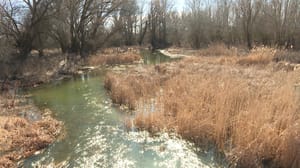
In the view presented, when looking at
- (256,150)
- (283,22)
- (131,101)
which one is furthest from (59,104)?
(283,22)

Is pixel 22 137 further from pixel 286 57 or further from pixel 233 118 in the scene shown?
pixel 286 57

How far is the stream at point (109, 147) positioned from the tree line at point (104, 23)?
33.7ft

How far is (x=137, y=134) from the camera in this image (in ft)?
21.5

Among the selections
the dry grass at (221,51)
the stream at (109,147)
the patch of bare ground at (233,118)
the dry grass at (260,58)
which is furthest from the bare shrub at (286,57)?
the stream at (109,147)

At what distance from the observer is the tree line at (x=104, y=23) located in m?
19.8

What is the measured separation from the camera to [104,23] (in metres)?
30.9

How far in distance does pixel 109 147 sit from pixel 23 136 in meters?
2.20

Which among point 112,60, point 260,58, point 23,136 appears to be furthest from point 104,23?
point 23,136

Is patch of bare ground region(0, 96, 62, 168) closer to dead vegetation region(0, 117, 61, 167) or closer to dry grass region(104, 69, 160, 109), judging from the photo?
dead vegetation region(0, 117, 61, 167)

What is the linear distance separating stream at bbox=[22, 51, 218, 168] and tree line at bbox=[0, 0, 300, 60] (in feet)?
33.7

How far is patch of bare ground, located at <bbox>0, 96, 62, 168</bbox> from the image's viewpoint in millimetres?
5674

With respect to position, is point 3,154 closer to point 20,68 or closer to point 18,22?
point 20,68

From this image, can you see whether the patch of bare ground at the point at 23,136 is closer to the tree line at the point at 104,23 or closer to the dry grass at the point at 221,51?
the tree line at the point at 104,23

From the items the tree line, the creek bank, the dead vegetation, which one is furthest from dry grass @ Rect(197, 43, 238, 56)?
the dead vegetation
